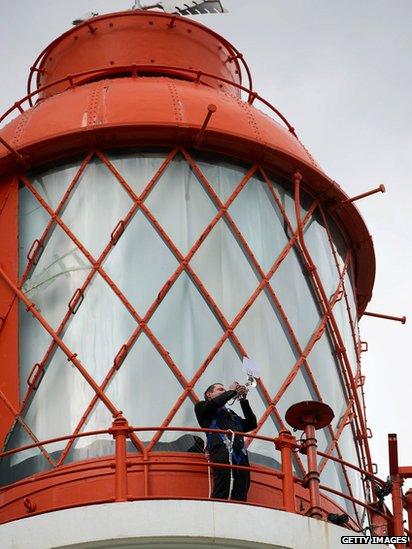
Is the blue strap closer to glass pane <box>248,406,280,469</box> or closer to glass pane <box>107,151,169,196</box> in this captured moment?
glass pane <box>248,406,280,469</box>

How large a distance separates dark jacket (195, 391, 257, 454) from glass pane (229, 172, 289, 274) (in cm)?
206

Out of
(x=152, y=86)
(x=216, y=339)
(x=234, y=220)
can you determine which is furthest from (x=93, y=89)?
(x=216, y=339)

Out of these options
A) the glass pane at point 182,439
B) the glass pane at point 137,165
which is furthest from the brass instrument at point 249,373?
the glass pane at point 137,165

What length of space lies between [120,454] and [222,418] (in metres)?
1.23

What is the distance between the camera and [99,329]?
650 inches

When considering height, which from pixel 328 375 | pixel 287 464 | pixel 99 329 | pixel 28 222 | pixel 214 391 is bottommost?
pixel 287 464

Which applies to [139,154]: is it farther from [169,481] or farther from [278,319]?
[169,481]

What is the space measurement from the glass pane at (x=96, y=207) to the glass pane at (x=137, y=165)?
115 mm

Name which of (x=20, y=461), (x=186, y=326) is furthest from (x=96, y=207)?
(x=20, y=461)

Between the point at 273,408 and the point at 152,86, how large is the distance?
12.6ft

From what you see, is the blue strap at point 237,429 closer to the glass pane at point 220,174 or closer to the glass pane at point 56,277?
the glass pane at point 56,277

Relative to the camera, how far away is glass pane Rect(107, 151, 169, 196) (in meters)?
17.3

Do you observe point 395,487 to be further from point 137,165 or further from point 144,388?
point 137,165

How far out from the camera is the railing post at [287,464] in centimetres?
1491
